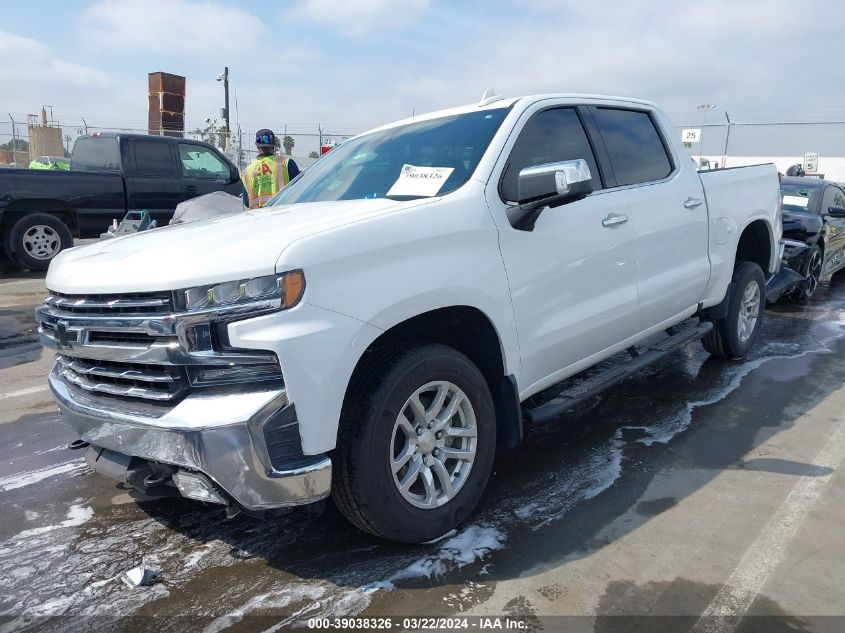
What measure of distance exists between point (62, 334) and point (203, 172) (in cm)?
883

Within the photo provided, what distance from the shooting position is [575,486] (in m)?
3.40

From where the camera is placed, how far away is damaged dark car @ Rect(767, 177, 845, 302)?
785cm

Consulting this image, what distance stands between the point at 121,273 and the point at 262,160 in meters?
5.03

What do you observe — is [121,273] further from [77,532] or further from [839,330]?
[839,330]

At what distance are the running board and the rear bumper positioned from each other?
4.40 feet

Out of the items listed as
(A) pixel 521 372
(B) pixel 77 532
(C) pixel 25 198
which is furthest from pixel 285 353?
(C) pixel 25 198

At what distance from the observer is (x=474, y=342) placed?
10.1 ft

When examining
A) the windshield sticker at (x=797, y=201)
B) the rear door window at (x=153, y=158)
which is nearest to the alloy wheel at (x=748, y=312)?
the windshield sticker at (x=797, y=201)

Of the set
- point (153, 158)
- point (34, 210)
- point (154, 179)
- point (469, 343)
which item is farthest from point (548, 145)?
point (34, 210)

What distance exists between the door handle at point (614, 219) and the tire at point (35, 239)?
8647mm

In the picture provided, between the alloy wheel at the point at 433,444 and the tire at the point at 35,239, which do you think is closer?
the alloy wheel at the point at 433,444

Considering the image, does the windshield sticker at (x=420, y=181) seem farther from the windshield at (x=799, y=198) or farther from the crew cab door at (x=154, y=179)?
the crew cab door at (x=154, y=179)

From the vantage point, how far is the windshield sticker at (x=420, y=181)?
310 centimetres

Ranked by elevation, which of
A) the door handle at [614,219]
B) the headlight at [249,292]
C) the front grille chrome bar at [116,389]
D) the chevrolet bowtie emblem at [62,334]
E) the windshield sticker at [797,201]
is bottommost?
the front grille chrome bar at [116,389]
